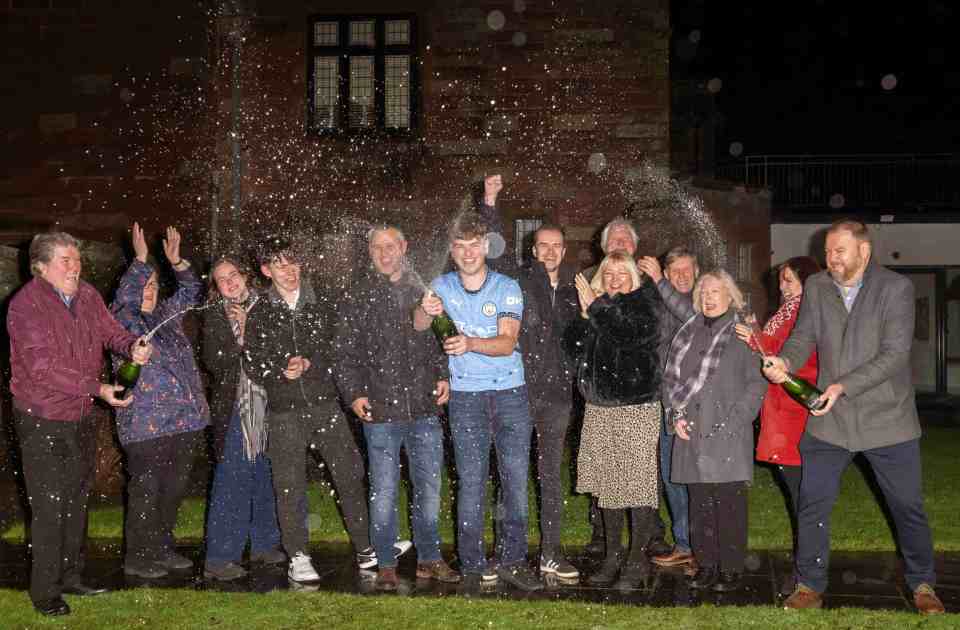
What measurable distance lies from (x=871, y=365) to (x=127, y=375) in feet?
13.2

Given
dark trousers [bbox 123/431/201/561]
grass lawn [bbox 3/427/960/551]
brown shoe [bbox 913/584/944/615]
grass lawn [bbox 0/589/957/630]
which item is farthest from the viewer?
grass lawn [bbox 3/427/960/551]

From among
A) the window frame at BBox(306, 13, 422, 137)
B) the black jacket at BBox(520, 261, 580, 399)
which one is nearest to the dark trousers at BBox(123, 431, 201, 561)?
the black jacket at BBox(520, 261, 580, 399)

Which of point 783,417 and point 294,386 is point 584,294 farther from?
point 294,386

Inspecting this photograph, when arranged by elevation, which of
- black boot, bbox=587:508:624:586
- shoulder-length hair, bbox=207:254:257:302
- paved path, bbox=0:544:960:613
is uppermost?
shoulder-length hair, bbox=207:254:257:302

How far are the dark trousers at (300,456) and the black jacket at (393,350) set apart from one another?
33 centimetres

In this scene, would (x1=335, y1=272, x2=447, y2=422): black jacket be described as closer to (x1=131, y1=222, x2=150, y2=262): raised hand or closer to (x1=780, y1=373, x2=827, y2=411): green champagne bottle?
(x1=131, y1=222, x2=150, y2=262): raised hand

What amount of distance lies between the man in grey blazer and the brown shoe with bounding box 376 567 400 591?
2.19m

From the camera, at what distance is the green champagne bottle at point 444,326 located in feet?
20.1

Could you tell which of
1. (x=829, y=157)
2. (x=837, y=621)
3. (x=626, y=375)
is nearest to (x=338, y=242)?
(x=626, y=375)

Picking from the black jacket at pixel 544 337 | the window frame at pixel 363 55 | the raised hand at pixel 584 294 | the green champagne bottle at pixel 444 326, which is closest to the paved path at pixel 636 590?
the black jacket at pixel 544 337

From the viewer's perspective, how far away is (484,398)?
6309 millimetres

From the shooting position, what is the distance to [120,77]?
1478cm

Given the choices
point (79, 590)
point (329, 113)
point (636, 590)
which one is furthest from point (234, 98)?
point (636, 590)

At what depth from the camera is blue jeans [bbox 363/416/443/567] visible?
6.40 metres
